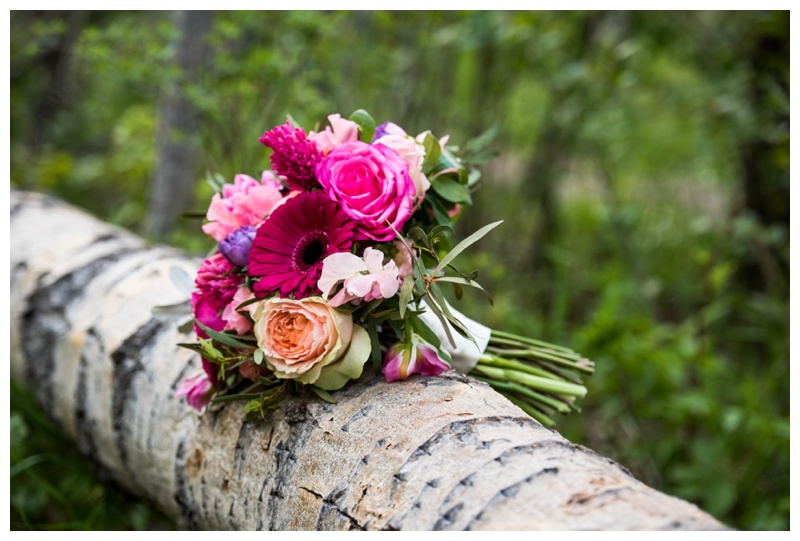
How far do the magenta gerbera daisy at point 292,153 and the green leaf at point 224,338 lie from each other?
0.75ft

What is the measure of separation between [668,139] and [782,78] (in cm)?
230

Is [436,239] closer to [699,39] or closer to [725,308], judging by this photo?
[725,308]

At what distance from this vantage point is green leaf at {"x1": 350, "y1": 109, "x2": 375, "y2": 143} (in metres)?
1.03

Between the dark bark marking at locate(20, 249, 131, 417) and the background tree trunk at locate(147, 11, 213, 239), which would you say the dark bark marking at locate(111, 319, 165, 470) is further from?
the background tree trunk at locate(147, 11, 213, 239)

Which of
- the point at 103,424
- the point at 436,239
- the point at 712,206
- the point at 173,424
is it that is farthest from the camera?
the point at 712,206

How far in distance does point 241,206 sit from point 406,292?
1.00 feet

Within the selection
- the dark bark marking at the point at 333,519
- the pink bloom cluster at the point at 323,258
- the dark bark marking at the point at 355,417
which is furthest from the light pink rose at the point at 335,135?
the dark bark marking at the point at 333,519

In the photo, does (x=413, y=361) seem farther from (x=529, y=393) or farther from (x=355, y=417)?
(x=529, y=393)

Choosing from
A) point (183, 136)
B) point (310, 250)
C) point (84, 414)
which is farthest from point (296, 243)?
point (183, 136)

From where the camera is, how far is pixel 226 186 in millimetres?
1065

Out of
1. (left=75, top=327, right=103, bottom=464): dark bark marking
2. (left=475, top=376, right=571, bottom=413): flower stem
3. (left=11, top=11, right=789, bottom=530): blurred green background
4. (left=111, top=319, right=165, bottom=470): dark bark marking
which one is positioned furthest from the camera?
(left=11, top=11, right=789, bottom=530): blurred green background

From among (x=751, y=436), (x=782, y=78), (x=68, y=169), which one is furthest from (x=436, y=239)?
(x=68, y=169)

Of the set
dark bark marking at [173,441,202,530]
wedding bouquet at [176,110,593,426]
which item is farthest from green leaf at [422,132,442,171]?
dark bark marking at [173,441,202,530]

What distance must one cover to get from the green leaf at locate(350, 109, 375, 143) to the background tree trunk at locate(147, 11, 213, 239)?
1.20 meters
